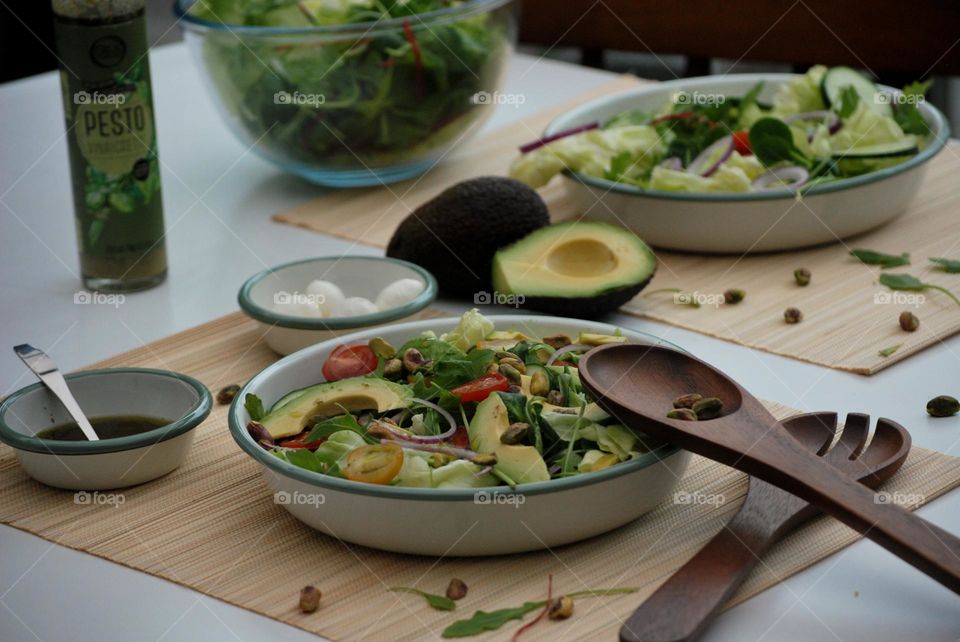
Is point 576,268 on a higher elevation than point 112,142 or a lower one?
lower

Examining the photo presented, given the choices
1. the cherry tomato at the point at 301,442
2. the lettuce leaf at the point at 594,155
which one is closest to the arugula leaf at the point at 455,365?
the cherry tomato at the point at 301,442

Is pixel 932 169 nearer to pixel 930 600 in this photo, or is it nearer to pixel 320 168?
pixel 320 168

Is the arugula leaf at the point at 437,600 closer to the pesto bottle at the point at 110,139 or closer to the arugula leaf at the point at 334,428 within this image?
the arugula leaf at the point at 334,428

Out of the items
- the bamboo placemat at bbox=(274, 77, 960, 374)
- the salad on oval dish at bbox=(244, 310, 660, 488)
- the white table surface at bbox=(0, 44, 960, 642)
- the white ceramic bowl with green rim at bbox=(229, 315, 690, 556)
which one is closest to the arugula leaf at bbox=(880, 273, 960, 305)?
the bamboo placemat at bbox=(274, 77, 960, 374)

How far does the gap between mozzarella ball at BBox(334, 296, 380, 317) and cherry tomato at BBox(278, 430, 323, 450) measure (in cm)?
31

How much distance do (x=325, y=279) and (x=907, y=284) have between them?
27.8 inches

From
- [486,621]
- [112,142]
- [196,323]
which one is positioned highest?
[112,142]

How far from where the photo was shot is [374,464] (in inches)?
40.0

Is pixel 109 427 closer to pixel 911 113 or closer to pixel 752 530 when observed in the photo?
pixel 752 530

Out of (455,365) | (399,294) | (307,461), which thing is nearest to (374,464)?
(307,461)

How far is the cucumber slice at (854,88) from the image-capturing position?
6.30 ft

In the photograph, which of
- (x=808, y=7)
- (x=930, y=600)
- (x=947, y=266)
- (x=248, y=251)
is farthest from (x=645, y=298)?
(x=808, y=7)

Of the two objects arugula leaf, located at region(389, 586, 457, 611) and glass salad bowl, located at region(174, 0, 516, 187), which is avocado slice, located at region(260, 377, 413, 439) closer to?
arugula leaf, located at region(389, 586, 457, 611)

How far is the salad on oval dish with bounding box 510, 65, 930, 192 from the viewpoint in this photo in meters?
1.77
